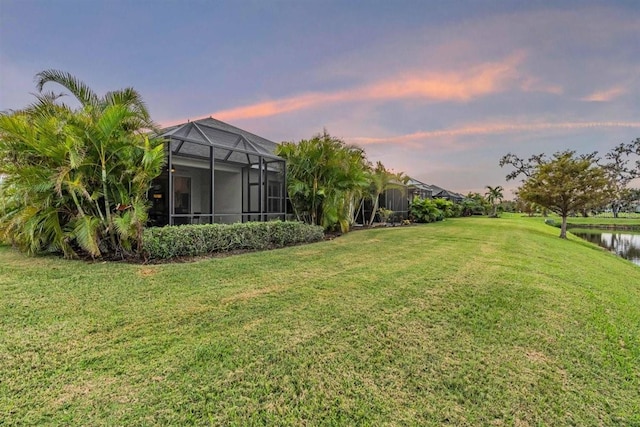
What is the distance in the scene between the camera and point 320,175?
37.6 ft

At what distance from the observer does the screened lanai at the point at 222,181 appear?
33.6ft

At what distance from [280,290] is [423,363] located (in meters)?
2.35

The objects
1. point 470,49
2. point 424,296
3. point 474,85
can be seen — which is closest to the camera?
point 424,296

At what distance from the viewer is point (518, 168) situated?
138 ft

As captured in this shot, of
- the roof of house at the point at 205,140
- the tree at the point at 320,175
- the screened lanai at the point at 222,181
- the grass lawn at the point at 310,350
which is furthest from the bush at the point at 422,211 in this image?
the grass lawn at the point at 310,350

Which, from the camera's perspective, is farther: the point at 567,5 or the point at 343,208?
the point at 343,208

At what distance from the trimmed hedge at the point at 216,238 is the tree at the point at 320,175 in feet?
5.98

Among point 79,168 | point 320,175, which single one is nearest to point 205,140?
point 79,168

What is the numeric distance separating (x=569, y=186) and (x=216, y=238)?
16.3 m

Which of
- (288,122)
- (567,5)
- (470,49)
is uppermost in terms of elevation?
(567,5)

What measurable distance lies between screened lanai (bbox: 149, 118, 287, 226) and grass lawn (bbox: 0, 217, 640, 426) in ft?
18.4

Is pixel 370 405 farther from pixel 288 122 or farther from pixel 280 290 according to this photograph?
pixel 288 122

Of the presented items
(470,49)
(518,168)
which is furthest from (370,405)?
(518,168)

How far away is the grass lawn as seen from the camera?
210 centimetres
